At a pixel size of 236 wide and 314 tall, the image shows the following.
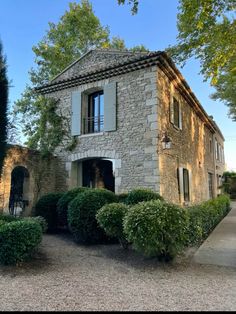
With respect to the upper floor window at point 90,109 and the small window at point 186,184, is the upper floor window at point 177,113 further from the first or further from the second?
the upper floor window at point 90,109

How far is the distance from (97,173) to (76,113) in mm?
2750

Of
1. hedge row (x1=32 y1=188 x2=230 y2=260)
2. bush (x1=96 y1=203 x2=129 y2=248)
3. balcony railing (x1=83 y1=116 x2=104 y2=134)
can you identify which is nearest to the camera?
hedge row (x1=32 y1=188 x2=230 y2=260)

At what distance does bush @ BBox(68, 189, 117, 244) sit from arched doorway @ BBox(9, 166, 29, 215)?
11.7 feet

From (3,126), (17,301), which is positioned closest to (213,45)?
(3,126)

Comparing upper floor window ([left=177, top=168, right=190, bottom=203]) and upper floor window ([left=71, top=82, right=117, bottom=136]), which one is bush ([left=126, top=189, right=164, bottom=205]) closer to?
upper floor window ([left=71, top=82, right=117, bottom=136])

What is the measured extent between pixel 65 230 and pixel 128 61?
20.3ft

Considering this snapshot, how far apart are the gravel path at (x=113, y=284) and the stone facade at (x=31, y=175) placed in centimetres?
370

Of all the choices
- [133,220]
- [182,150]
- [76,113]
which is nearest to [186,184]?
[182,150]

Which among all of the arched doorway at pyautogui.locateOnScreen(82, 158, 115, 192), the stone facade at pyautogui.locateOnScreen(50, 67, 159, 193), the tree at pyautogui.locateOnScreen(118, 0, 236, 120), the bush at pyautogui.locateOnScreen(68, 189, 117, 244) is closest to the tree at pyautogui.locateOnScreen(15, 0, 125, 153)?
the arched doorway at pyautogui.locateOnScreen(82, 158, 115, 192)

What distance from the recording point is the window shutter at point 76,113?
1020 cm

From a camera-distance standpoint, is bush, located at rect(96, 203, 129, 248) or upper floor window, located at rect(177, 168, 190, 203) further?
upper floor window, located at rect(177, 168, 190, 203)

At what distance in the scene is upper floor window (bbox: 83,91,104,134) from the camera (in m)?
10.2

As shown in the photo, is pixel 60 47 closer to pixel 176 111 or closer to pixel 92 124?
pixel 92 124

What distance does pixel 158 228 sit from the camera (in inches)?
175
